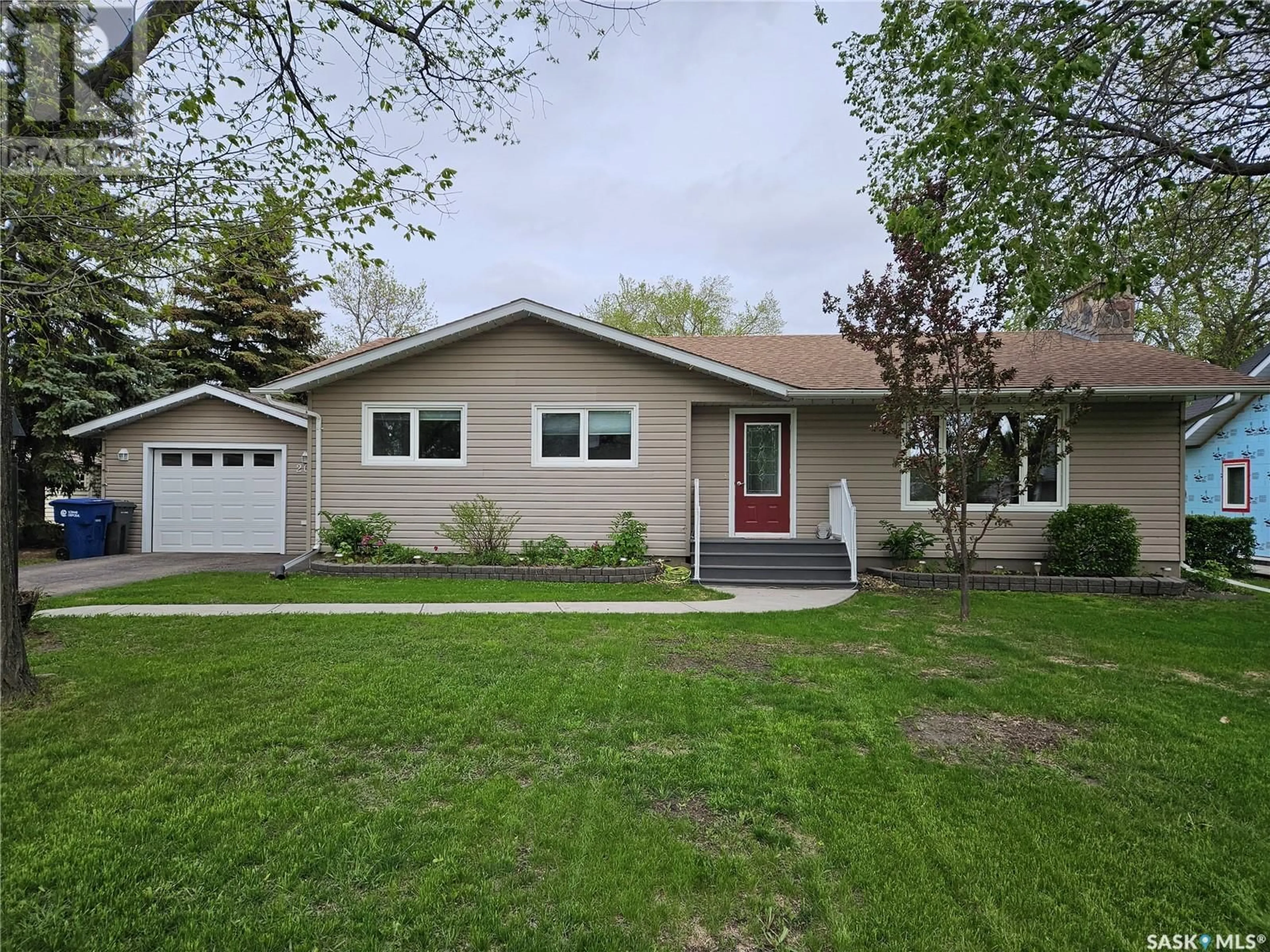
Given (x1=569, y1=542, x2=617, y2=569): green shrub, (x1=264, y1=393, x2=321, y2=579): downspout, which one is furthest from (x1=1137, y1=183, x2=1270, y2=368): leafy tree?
(x1=264, y1=393, x2=321, y2=579): downspout

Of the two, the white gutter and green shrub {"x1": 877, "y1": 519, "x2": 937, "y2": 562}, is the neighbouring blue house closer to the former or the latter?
green shrub {"x1": 877, "y1": 519, "x2": 937, "y2": 562}

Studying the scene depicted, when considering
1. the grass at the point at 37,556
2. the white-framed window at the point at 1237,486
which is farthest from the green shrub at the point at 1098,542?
the grass at the point at 37,556

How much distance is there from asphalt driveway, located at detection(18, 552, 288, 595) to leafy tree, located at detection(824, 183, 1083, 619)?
9525 mm

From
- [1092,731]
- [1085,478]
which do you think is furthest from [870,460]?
[1092,731]

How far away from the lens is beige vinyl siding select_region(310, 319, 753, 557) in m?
9.76

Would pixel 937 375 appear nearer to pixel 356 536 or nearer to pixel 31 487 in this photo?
pixel 356 536

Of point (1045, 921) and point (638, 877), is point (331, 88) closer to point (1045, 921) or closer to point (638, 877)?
point (638, 877)

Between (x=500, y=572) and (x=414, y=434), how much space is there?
3045 millimetres

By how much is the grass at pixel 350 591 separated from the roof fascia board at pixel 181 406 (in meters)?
3.84

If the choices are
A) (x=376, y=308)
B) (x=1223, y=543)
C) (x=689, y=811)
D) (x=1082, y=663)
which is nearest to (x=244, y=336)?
(x=376, y=308)

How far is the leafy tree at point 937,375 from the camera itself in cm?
635

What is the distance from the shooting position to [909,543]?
9.56m

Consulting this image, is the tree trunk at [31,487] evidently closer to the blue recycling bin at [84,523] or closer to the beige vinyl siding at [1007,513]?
the blue recycling bin at [84,523]

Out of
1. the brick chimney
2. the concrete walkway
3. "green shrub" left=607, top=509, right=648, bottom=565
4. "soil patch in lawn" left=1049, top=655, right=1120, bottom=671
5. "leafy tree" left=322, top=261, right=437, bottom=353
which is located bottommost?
"soil patch in lawn" left=1049, top=655, right=1120, bottom=671
